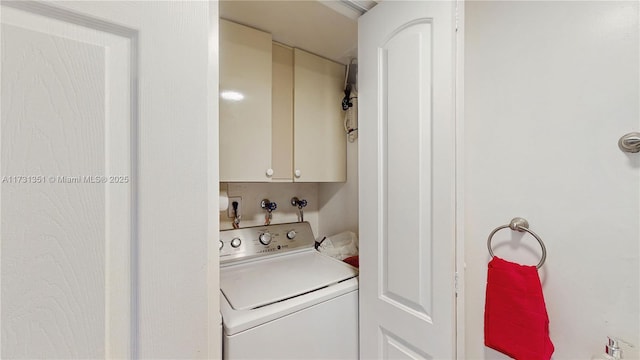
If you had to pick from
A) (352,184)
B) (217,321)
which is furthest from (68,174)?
(352,184)

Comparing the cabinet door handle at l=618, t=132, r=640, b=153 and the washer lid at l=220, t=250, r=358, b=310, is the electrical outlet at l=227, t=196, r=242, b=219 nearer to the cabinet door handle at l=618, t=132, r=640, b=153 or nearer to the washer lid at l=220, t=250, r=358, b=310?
the washer lid at l=220, t=250, r=358, b=310

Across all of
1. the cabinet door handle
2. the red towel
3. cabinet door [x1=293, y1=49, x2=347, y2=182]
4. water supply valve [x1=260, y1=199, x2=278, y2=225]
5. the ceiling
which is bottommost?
the red towel

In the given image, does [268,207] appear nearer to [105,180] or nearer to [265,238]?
[265,238]

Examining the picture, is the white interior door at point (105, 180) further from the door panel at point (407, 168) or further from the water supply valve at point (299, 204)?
the water supply valve at point (299, 204)

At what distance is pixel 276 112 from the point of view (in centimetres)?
160

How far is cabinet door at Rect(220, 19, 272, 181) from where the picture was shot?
1.37 meters

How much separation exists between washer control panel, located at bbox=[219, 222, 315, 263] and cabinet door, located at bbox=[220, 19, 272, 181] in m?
0.38

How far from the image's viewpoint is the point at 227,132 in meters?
1.38

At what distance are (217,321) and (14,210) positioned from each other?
1.41 feet

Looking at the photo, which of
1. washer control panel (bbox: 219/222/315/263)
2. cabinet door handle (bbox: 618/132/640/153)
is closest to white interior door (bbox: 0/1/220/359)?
washer control panel (bbox: 219/222/315/263)

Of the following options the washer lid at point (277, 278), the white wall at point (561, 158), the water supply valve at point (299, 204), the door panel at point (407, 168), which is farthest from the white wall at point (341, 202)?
the white wall at point (561, 158)

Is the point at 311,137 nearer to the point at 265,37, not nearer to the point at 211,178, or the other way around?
the point at 265,37

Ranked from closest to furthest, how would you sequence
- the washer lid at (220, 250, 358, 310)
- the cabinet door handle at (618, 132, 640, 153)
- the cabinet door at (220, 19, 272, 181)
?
the cabinet door handle at (618, 132, 640, 153) < the washer lid at (220, 250, 358, 310) < the cabinet door at (220, 19, 272, 181)

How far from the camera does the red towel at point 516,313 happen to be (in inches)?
29.6
